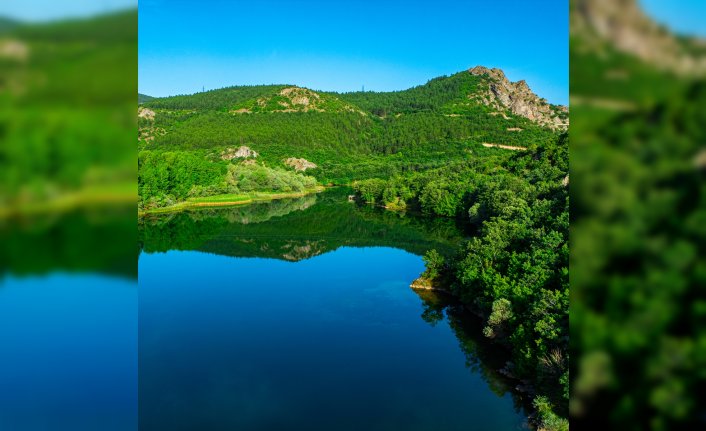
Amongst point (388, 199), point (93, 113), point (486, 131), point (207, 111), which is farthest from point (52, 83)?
point (207, 111)

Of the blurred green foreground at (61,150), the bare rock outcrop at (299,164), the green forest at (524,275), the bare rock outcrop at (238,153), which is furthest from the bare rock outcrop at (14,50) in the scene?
the bare rock outcrop at (238,153)

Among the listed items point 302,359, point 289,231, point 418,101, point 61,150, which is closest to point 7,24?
point 61,150

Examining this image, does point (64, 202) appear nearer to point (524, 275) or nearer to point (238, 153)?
point (524, 275)

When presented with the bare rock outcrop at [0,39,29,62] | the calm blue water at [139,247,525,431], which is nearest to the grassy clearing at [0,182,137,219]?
the bare rock outcrop at [0,39,29,62]

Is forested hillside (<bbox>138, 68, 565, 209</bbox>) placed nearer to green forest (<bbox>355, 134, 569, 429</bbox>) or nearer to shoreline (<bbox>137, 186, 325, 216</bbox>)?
shoreline (<bbox>137, 186, 325, 216</bbox>)

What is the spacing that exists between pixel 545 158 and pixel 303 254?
38.7 ft

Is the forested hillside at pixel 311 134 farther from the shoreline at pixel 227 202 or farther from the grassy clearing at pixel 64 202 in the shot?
the grassy clearing at pixel 64 202

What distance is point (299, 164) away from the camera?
3622cm

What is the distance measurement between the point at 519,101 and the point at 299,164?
3126 cm

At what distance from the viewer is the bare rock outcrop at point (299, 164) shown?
118ft

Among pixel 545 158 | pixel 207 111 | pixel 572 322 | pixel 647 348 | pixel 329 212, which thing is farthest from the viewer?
pixel 207 111

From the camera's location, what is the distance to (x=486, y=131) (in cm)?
4616

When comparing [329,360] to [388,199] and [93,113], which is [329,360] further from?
[388,199]

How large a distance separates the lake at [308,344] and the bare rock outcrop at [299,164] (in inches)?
724
